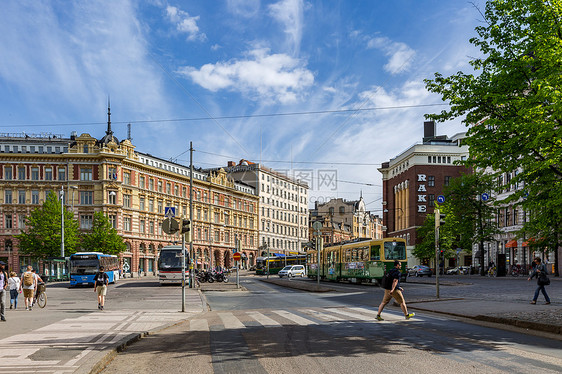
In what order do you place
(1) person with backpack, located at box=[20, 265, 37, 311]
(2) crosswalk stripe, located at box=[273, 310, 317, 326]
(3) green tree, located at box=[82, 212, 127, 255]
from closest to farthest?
(2) crosswalk stripe, located at box=[273, 310, 317, 326] < (1) person with backpack, located at box=[20, 265, 37, 311] < (3) green tree, located at box=[82, 212, 127, 255]

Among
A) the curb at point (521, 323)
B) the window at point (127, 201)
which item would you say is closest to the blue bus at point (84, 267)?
the window at point (127, 201)

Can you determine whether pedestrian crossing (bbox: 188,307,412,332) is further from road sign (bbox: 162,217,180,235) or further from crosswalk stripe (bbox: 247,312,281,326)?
road sign (bbox: 162,217,180,235)

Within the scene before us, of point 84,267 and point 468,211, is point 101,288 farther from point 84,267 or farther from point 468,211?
point 468,211

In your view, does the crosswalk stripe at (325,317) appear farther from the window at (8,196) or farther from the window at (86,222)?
the window at (8,196)

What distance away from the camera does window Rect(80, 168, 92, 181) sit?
76.3 meters

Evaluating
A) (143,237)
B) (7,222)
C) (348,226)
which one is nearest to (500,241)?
(143,237)

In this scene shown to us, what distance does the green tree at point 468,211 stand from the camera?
2469 inches

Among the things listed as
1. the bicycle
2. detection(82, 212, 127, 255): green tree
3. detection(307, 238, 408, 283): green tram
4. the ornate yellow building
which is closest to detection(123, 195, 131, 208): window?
the ornate yellow building

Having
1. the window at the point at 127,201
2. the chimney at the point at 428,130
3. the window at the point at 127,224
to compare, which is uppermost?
the chimney at the point at 428,130

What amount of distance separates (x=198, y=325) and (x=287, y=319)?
258 centimetres

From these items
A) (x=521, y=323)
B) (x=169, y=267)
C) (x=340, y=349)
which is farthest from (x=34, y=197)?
(x=340, y=349)

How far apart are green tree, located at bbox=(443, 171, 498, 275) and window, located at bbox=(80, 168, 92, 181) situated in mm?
46305

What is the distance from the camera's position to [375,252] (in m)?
38.8

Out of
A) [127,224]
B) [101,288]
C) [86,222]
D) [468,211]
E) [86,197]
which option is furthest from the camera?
[127,224]
